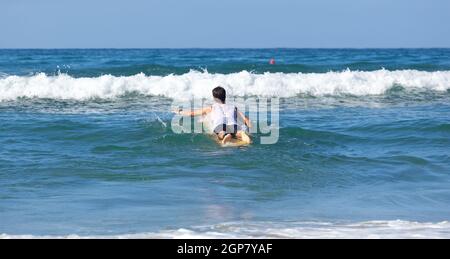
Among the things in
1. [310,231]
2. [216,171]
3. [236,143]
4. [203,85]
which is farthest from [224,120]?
[203,85]

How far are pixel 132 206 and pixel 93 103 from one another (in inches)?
381

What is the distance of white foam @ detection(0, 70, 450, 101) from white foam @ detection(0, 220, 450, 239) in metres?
11.8

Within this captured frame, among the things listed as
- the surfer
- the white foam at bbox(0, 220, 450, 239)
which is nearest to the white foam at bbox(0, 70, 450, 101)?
the surfer

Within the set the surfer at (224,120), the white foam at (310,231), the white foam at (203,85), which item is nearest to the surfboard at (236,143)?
the surfer at (224,120)

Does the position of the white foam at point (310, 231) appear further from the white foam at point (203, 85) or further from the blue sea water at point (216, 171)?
the white foam at point (203, 85)

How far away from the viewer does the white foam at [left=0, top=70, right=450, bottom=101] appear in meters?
17.7

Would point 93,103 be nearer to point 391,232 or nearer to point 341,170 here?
point 341,170

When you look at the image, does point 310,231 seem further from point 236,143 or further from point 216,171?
point 236,143

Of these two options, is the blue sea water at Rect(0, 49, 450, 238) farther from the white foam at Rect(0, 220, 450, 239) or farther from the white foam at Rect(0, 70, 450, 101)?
the white foam at Rect(0, 70, 450, 101)

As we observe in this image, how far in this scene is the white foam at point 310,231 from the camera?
5.73 meters

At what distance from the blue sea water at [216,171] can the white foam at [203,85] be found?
254 millimetres

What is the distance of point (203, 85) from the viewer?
18938mm
